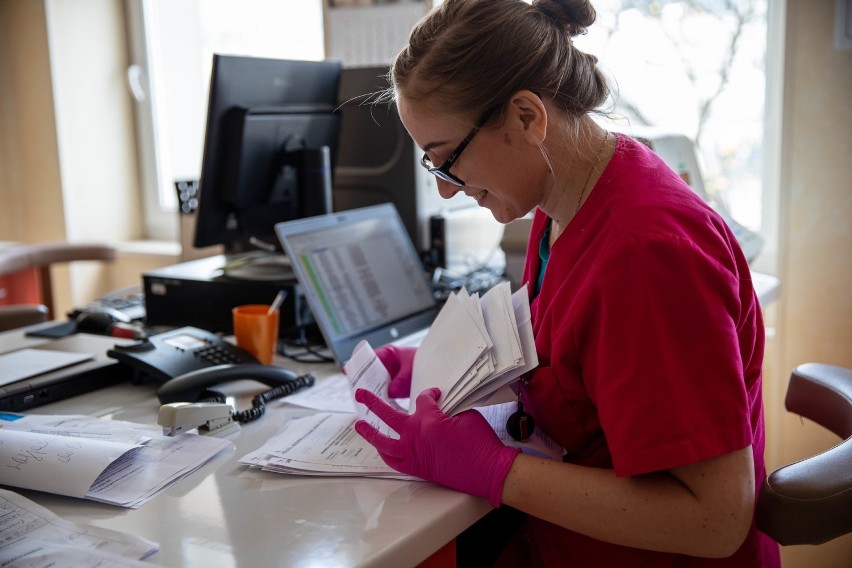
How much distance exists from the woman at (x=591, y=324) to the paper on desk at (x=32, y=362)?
0.60m

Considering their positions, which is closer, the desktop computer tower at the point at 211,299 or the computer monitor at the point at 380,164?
the desktop computer tower at the point at 211,299

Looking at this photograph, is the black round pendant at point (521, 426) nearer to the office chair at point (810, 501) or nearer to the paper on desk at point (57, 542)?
the office chair at point (810, 501)

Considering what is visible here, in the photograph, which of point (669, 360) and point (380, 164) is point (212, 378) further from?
point (380, 164)

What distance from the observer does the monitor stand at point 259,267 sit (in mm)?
1723

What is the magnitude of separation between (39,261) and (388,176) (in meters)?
1.29

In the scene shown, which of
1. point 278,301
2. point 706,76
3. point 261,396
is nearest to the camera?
point 261,396

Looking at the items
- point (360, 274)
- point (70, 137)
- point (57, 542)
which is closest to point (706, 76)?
point (360, 274)

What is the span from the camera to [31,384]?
1.28 meters

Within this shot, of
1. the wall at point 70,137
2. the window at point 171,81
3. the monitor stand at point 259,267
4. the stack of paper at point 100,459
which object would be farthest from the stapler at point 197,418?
the window at point 171,81

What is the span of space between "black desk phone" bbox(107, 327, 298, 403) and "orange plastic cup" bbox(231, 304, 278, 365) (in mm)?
27

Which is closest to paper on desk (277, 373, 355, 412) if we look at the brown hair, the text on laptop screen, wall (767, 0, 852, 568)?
the text on laptop screen

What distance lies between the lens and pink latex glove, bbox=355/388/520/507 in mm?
924

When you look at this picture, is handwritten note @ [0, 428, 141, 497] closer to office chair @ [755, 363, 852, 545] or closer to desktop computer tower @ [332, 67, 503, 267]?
office chair @ [755, 363, 852, 545]

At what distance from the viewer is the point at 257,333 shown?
1.47 m
